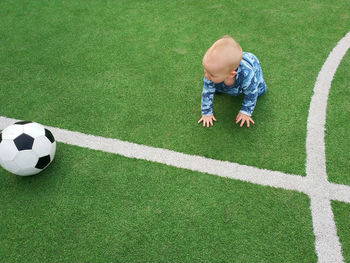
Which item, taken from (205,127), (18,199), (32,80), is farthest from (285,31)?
(18,199)

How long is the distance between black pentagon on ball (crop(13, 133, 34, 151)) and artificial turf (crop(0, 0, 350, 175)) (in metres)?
0.60

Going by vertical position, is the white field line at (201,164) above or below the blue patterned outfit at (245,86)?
below

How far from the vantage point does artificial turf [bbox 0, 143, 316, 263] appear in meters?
2.32

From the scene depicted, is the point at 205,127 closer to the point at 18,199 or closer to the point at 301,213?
the point at 301,213

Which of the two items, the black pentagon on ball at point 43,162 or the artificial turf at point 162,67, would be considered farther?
the artificial turf at point 162,67

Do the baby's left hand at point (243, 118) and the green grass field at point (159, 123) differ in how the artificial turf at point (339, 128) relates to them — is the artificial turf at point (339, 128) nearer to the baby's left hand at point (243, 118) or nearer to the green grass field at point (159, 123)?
the green grass field at point (159, 123)

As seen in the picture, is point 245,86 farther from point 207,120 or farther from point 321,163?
point 321,163

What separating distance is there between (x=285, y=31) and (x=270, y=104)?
1318 millimetres

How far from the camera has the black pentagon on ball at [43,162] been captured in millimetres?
2582

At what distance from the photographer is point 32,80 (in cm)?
356

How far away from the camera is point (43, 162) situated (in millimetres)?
2611

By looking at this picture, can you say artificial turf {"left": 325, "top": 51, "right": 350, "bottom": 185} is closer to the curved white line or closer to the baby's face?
the curved white line

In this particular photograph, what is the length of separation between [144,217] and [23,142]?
3.93 feet

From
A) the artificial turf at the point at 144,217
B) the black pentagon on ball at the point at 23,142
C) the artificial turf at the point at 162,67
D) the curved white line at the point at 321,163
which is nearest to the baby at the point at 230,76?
the artificial turf at the point at 162,67
